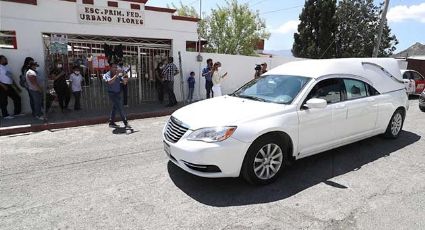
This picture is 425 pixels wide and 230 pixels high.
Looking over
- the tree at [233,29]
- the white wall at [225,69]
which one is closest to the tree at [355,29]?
the tree at [233,29]

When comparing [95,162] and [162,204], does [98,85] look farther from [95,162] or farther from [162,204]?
[162,204]

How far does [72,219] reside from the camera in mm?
3643

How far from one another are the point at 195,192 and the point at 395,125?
4.77 m

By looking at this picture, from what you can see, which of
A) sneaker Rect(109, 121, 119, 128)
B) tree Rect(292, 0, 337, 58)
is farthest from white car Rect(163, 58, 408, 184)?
tree Rect(292, 0, 337, 58)

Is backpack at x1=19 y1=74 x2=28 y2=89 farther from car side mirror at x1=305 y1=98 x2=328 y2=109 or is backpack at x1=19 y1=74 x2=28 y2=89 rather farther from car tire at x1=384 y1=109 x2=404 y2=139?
car tire at x1=384 y1=109 x2=404 y2=139

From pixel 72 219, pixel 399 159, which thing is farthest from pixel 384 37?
pixel 72 219

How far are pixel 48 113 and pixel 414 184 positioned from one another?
9246 mm

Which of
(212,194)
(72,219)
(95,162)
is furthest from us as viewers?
(95,162)

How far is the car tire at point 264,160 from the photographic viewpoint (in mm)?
4266

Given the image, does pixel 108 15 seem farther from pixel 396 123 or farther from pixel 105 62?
pixel 396 123

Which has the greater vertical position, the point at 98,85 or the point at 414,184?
the point at 98,85

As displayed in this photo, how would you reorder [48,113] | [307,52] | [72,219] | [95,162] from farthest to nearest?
[307,52] < [48,113] < [95,162] < [72,219]

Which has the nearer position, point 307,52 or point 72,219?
point 72,219

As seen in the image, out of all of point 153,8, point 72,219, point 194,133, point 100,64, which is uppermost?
point 153,8
